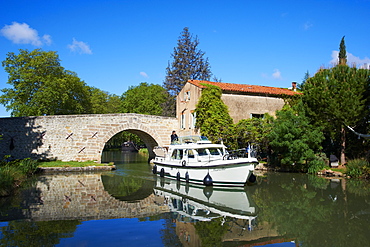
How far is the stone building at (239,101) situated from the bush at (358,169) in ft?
26.2

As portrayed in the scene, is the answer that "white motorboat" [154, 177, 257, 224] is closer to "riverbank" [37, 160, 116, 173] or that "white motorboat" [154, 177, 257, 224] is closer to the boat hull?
the boat hull

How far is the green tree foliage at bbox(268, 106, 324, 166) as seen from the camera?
17291 millimetres

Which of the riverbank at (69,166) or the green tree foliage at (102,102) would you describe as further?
the green tree foliage at (102,102)

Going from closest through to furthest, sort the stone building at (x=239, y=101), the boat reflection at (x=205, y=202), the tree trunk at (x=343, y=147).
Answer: the boat reflection at (x=205, y=202), the tree trunk at (x=343, y=147), the stone building at (x=239, y=101)

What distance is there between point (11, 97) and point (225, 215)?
2832 cm

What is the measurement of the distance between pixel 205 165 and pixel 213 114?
769cm

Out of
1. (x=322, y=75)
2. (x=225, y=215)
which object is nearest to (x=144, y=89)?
(x=322, y=75)

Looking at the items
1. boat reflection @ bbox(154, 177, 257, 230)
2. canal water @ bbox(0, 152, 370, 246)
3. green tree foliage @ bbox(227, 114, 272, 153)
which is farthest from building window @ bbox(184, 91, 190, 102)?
canal water @ bbox(0, 152, 370, 246)

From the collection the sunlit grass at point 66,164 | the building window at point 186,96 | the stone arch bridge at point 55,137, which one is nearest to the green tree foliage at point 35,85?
the stone arch bridge at point 55,137

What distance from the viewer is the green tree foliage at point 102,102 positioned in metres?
43.9

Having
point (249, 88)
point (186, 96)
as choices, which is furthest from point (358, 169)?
point (186, 96)

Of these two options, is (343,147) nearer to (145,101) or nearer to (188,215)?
(188,215)

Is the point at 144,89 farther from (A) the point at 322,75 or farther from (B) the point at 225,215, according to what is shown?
(B) the point at 225,215

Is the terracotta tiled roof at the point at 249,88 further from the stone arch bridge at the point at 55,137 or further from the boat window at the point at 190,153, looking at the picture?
the stone arch bridge at the point at 55,137
